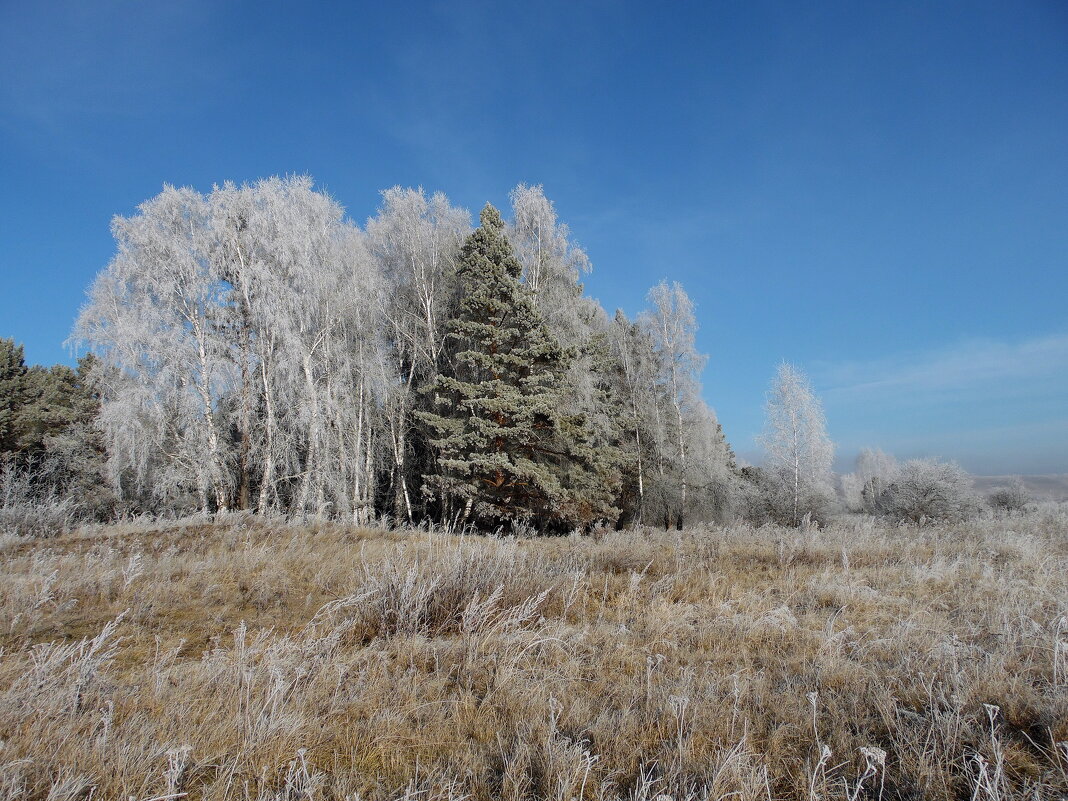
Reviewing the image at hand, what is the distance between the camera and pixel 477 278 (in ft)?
56.4

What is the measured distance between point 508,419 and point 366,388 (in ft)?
18.6

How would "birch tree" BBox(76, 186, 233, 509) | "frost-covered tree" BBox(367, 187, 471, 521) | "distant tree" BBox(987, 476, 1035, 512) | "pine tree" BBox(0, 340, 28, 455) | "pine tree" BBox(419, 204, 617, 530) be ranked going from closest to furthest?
1. "birch tree" BBox(76, 186, 233, 509)
2. "pine tree" BBox(419, 204, 617, 530)
3. "frost-covered tree" BBox(367, 187, 471, 521)
4. "pine tree" BBox(0, 340, 28, 455)
5. "distant tree" BBox(987, 476, 1035, 512)

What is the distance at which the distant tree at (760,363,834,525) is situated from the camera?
2008 centimetres

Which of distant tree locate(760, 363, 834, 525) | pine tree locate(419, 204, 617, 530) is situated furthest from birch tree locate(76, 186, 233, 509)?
distant tree locate(760, 363, 834, 525)

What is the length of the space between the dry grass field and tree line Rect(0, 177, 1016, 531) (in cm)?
1039

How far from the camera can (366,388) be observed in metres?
17.5

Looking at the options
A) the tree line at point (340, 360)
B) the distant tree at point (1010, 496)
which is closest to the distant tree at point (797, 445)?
the tree line at point (340, 360)

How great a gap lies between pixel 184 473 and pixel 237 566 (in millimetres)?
11135

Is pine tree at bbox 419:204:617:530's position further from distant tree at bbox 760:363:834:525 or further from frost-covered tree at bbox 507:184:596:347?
distant tree at bbox 760:363:834:525

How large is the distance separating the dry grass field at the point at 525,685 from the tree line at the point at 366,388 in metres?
10.4

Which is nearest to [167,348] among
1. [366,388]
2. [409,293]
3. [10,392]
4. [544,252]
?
[366,388]

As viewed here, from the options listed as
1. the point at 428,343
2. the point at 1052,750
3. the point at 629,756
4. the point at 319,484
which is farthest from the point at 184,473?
the point at 1052,750

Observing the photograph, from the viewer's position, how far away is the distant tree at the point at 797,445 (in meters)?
20.1

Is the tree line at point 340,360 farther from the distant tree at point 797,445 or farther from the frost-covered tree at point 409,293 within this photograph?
the distant tree at point 797,445
